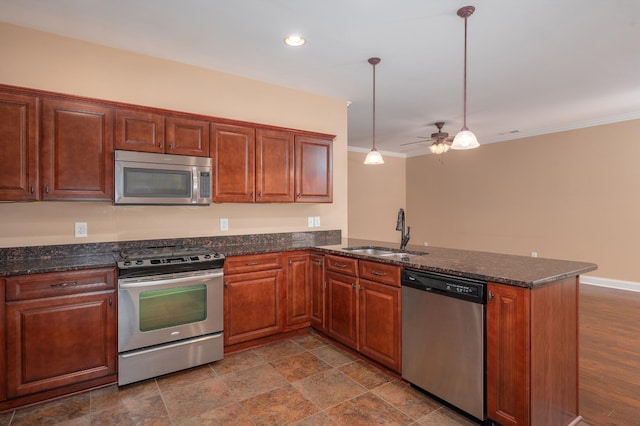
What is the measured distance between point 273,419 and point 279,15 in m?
2.75

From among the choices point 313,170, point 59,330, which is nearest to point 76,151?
point 59,330

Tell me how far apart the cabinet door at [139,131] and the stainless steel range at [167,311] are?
2.88 feet

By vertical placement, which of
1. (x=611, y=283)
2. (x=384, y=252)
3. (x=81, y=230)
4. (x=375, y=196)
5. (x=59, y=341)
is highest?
(x=375, y=196)

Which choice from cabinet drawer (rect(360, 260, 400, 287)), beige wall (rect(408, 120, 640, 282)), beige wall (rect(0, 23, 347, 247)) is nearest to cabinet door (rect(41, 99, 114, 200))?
beige wall (rect(0, 23, 347, 247))

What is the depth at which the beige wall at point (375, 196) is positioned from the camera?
7.87 metres

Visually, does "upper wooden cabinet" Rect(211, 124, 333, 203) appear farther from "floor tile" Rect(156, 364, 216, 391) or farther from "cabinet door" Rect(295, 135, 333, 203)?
"floor tile" Rect(156, 364, 216, 391)

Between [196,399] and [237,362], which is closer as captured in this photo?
Result: [196,399]

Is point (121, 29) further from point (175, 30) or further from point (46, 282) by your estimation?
point (46, 282)

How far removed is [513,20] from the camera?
260cm

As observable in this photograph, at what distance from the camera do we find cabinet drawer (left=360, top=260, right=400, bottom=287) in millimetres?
2561

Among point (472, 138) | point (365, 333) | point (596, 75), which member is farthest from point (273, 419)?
point (596, 75)

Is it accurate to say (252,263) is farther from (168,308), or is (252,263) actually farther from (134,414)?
(134,414)

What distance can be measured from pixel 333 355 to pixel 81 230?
239 centimetres

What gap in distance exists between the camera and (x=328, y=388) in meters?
2.52
